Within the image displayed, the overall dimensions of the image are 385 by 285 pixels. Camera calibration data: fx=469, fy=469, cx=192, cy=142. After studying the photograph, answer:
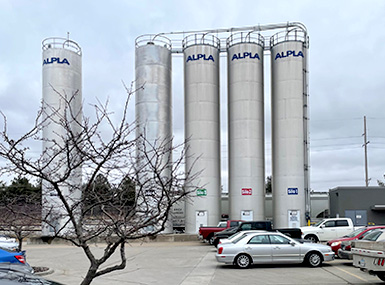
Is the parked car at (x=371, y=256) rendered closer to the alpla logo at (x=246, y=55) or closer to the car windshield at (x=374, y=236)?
the car windshield at (x=374, y=236)

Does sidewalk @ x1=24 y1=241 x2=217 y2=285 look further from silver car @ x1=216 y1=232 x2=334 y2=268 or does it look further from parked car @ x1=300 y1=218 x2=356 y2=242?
parked car @ x1=300 y1=218 x2=356 y2=242

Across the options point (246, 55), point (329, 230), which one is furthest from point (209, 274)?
point (246, 55)

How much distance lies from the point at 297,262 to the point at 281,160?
21.2m

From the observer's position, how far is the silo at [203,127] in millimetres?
38406

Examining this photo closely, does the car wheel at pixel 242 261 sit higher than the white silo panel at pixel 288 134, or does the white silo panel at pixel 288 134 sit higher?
the white silo panel at pixel 288 134

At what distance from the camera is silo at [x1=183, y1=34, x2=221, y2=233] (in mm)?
38406

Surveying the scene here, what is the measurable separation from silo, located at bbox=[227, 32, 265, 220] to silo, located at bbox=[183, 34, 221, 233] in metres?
1.31

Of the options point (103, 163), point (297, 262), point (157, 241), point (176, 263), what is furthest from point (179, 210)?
point (103, 163)

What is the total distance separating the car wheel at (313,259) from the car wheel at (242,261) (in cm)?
224

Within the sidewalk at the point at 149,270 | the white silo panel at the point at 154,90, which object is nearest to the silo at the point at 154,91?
the white silo panel at the point at 154,90

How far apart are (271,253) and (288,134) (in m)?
21.9

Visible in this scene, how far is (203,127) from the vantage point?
39.0 meters

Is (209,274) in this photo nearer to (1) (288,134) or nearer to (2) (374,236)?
(2) (374,236)

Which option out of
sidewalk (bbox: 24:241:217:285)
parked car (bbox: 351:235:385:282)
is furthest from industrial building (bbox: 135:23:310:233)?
parked car (bbox: 351:235:385:282)
